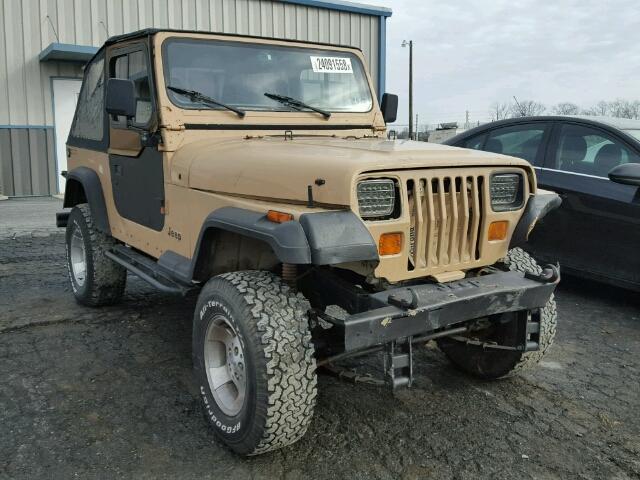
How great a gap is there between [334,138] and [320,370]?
1562mm

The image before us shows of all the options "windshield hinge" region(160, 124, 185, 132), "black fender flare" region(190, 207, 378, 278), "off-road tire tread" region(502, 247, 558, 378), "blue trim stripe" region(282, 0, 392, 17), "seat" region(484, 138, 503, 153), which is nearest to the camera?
"black fender flare" region(190, 207, 378, 278)

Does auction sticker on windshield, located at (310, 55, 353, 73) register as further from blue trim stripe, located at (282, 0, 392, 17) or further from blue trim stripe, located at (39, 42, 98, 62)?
blue trim stripe, located at (282, 0, 392, 17)

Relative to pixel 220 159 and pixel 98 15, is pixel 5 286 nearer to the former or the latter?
pixel 220 159

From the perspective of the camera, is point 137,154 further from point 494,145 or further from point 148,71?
point 494,145

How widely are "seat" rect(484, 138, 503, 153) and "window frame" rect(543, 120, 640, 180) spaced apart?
20.4 inches

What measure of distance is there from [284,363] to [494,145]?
13.3ft

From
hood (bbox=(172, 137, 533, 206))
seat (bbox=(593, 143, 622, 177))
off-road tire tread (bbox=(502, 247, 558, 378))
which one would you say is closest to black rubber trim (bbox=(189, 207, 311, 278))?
hood (bbox=(172, 137, 533, 206))

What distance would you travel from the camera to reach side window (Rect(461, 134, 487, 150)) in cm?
598

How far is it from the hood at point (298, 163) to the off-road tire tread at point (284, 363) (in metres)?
0.49

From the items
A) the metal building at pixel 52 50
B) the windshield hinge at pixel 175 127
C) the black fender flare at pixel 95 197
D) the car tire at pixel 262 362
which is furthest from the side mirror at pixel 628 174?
the metal building at pixel 52 50

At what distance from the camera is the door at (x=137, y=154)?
12.4 ft

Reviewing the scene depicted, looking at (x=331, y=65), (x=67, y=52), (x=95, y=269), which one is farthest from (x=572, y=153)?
(x=67, y=52)

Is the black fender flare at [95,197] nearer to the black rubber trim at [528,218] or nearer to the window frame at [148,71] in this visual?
the window frame at [148,71]

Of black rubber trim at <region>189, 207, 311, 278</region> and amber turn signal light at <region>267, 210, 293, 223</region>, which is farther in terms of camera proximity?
amber turn signal light at <region>267, 210, 293, 223</region>
